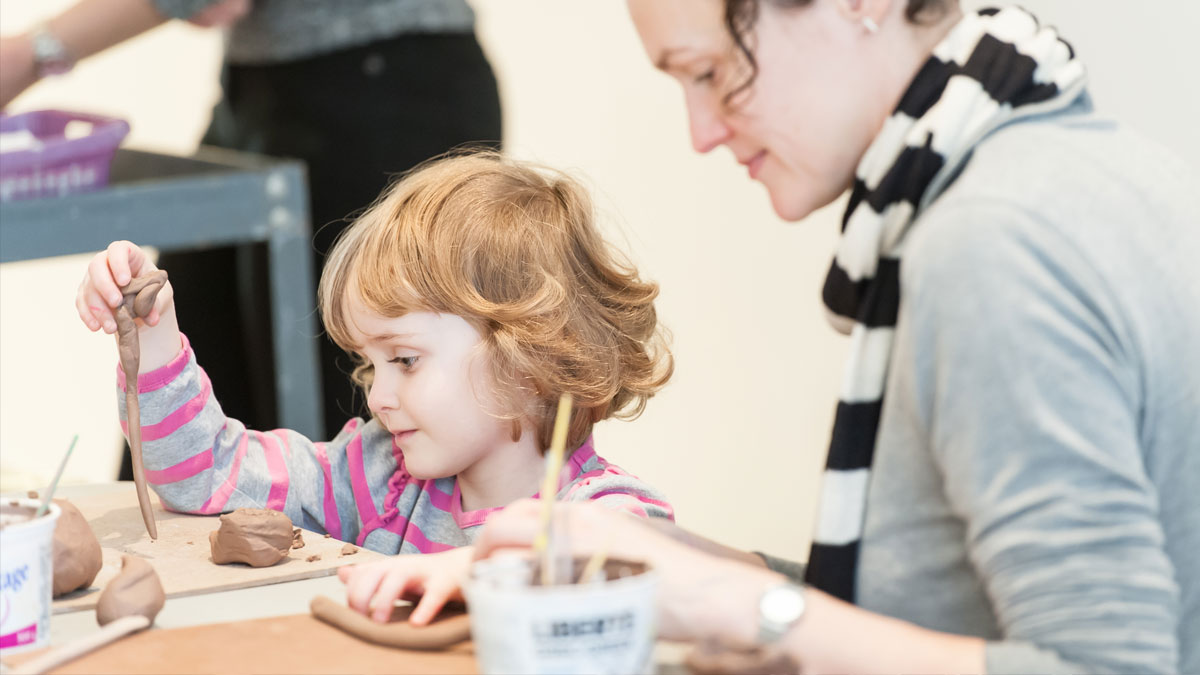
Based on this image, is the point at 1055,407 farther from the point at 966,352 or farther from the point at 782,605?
the point at 782,605

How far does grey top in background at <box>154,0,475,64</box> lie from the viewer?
81.9 inches

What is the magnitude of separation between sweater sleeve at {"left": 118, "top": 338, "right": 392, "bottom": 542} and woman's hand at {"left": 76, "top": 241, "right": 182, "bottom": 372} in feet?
0.09

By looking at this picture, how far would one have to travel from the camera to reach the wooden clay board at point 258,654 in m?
0.88

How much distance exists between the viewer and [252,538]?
1.12 metres

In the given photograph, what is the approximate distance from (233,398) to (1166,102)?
176 centimetres

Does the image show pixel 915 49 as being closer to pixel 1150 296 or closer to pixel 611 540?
pixel 1150 296

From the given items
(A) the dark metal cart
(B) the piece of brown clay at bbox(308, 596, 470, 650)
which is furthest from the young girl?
(A) the dark metal cart

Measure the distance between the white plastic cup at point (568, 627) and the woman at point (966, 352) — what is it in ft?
0.33

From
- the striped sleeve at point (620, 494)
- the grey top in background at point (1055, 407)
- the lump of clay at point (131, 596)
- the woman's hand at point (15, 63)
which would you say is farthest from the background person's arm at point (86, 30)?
the grey top in background at point (1055, 407)

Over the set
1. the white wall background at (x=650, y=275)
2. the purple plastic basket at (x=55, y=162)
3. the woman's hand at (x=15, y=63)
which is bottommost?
the white wall background at (x=650, y=275)

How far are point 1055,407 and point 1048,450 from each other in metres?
0.03

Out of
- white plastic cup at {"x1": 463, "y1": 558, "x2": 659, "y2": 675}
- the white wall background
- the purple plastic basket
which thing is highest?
the purple plastic basket

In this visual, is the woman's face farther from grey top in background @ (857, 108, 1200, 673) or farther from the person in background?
the person in background

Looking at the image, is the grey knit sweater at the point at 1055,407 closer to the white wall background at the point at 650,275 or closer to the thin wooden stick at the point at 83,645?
the thin wooden stick at the point at 83,645
